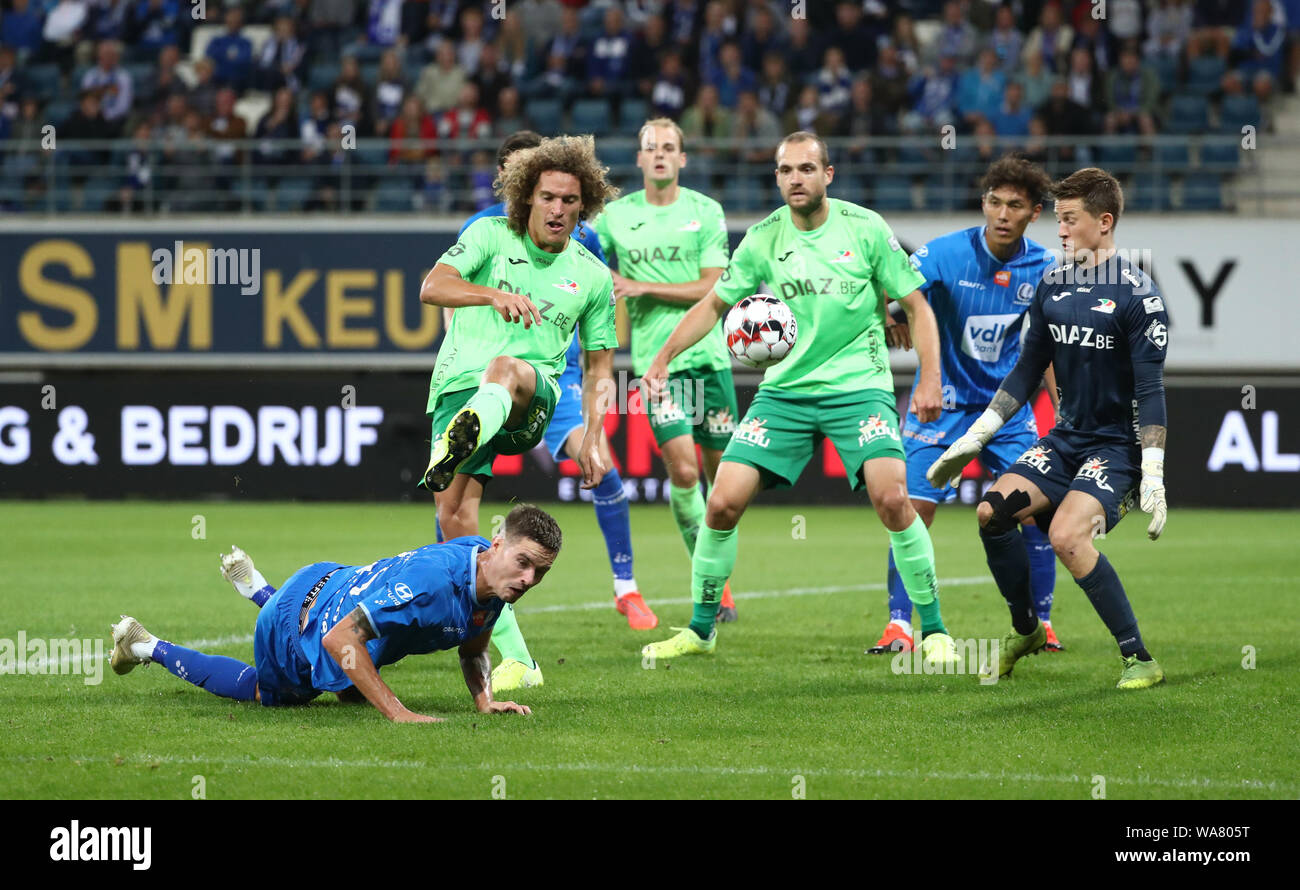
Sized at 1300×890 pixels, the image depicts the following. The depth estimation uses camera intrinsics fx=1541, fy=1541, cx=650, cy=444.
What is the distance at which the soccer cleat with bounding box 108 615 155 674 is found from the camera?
584 centimetres

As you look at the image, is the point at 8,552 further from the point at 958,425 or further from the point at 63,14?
the point at 63,14

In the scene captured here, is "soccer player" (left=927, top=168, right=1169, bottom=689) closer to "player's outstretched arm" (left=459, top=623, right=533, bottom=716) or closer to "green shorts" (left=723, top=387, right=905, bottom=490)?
"green shorts" (left=723, top=387, right=905, bottom=490)

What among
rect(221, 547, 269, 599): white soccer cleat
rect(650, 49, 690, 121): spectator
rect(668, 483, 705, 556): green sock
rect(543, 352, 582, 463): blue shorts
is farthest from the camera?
rect(650, 49, 690, 121): spectator

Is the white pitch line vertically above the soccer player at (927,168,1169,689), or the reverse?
the soccer player at (927,168,1169,689)

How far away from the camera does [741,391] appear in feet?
53.3

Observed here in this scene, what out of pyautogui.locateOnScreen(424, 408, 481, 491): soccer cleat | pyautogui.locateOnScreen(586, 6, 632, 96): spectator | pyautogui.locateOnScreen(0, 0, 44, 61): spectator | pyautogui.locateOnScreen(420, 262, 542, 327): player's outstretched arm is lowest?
pyautogui.locateOnScreen(424, 408, 481, 491): soccer cleat

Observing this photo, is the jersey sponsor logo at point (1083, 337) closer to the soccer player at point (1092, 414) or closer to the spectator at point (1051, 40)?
the soccer player at point (1092, 414)

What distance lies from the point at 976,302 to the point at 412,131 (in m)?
12.3

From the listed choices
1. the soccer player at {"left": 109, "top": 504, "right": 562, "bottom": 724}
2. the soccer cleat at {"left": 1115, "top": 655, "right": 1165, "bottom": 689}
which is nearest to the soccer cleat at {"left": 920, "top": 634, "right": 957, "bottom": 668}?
the soccer cleat at {"left": 1115, "top": 655, "right": 1165, "bottom": 689}

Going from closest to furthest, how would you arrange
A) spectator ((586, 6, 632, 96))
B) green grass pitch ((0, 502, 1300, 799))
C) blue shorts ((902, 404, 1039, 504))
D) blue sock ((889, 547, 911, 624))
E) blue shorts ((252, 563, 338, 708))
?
green grass pitch ((0, 502, 1300, 799)), blue shorts ((252, 563, 338, 708)), blue sock ((889, 547, 911, 624)), blue shorts ((902, 404, 1039, 504)), spectator ((586, 6, 632, 96))

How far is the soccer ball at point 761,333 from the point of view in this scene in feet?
22.3

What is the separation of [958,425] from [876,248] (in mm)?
1178

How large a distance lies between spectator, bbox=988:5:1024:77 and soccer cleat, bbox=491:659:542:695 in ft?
47.4

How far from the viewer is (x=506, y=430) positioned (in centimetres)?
627
